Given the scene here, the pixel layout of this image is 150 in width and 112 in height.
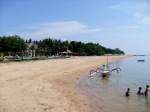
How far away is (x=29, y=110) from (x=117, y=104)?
22.5 ft

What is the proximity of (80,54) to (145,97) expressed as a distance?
4114 inches

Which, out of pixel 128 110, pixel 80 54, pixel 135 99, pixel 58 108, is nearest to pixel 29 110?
pixel 58 108

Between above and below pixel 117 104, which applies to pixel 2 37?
above

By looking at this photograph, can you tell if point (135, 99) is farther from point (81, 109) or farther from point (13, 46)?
point (13, 46)

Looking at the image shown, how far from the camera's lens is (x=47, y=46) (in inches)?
4067

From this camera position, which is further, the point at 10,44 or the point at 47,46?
the point at 47,46

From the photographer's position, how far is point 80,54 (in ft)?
417

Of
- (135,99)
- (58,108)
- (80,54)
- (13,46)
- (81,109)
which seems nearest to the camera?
(58,108)

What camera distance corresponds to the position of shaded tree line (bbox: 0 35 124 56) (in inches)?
2958

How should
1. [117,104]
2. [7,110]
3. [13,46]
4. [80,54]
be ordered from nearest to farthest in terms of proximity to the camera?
1. [7,110]
2. [117,104]
3. [13,46]
4. [80,54]

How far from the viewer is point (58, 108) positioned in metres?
15.8

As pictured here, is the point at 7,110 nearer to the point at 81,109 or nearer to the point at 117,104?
the point at 81,109

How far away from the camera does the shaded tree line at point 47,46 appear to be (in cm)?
7512

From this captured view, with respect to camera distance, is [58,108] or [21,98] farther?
[21,98]
